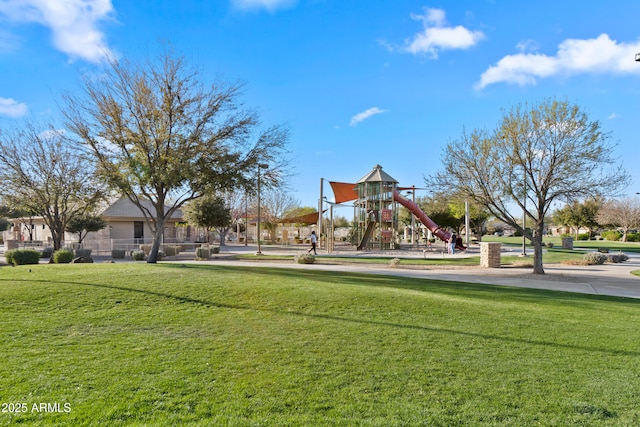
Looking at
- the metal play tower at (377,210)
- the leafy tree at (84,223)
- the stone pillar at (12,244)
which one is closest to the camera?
the leafy tree at (84,223)

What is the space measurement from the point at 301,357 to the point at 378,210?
31.8 metres

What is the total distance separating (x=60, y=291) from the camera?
873cm

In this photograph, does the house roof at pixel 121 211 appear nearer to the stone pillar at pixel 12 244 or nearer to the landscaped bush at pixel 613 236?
the stone pillar at pixel 12 244

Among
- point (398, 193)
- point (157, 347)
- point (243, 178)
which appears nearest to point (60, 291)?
point (157, 347)

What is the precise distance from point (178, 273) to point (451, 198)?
40.8 feet

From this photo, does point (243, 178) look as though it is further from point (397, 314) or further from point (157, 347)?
point (157, 347)

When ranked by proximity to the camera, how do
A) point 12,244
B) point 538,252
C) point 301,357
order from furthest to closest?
point 12,244 < point 538,252 < point 301,357

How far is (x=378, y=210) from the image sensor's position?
121ft

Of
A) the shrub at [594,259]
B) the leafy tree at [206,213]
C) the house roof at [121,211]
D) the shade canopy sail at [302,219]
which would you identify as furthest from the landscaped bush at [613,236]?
the house roof at [121,211]

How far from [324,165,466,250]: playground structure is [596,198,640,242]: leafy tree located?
35120 millimetres

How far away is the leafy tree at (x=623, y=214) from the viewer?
57500 millimetres

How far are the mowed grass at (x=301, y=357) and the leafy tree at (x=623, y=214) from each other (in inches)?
2302

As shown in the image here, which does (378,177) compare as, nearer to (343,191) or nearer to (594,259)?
(343,191)

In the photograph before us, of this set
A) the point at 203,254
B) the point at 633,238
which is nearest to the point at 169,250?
the point at 203,254
